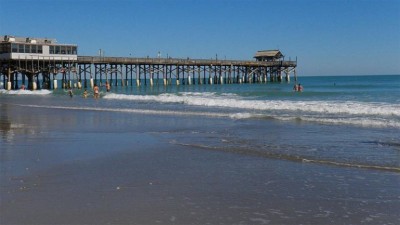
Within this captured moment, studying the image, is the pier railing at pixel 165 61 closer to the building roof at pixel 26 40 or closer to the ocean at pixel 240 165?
the building roof at pixel 26 40

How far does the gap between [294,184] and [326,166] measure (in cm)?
163

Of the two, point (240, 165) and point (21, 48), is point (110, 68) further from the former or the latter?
point (240, 165)

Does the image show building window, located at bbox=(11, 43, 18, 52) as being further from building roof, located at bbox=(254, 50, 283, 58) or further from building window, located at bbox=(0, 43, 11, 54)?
building roof, located at bbox=(254, 50, 283, 58)

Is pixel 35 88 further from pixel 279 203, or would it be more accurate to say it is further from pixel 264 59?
pixel 279 203

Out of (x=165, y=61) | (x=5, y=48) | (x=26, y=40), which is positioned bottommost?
(x=165, y=61)

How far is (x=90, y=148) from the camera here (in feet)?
33.2

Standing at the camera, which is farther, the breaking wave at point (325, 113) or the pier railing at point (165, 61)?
the pier railing at point (165, 61)

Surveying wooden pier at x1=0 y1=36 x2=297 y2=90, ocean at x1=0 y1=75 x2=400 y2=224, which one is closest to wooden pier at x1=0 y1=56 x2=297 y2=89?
wooden pier at x1=0 y1=36 x2=297 y2=90

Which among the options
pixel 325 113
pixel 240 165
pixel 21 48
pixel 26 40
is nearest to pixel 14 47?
pixel 21 48

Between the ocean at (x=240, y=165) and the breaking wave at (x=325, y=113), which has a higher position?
the breaking wave at (x=325, y=113)

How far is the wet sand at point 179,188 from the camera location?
519 cm

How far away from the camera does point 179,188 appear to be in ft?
21.1

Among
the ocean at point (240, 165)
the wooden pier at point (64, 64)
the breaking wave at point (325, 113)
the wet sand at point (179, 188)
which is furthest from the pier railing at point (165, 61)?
the wet sand at point (179, 188)

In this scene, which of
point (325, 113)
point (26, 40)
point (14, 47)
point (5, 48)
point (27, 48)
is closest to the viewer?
point (325, 113)
